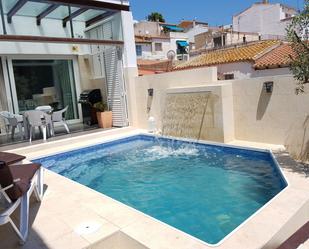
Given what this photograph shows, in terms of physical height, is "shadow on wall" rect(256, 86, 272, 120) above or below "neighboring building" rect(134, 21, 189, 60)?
below

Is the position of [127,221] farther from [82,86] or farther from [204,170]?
[82,86]

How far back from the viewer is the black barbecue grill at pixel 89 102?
1438cm

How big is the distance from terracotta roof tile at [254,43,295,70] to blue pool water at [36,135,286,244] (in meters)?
12.4

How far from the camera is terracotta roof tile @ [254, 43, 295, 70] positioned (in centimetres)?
1911

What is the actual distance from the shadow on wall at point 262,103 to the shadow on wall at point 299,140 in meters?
1.04

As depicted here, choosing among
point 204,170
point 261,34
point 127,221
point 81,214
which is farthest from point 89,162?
point 261,34

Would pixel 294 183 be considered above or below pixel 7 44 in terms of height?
below

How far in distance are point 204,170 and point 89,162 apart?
3.94 meters

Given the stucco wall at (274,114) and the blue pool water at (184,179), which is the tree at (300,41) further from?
the blue pool water at (184,179)

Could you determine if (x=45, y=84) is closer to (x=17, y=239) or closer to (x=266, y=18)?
(x=17, y=239)

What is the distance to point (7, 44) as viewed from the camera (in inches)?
500

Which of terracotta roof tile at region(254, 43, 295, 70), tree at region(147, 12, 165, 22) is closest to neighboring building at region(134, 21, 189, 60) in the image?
terracotta roof tile at region(254, 43, 295, 70)

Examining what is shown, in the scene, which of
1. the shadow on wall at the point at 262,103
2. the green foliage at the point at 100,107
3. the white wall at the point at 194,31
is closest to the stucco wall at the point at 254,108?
the shadow on wall at the point at 262,103

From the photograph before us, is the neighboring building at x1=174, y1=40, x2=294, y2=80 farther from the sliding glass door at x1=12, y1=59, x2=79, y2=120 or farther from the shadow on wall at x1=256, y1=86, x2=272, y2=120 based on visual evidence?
the sliding glass door at x1=12, y1=59, x2=79, y2=120
